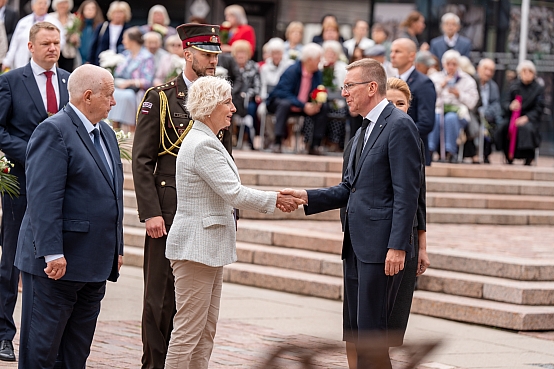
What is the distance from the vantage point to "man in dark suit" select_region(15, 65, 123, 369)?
5.01 m

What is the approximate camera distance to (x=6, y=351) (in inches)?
259

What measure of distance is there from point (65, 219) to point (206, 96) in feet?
3.20

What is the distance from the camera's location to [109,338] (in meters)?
7.43

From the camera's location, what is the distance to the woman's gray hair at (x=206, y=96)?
522 cm

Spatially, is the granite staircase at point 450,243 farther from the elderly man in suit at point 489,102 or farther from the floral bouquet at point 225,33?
the floral bouquet at point 225,33

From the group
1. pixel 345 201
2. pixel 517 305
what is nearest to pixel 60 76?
pixel 345 201

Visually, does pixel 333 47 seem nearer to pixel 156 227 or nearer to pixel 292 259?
pixel 292 259

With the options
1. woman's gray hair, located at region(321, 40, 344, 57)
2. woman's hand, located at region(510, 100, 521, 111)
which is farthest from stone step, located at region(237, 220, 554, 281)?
woman's hand, located at region(510, 100, 521, 111)

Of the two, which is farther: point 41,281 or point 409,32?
point 409,32

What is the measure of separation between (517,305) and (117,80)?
8.52 metres

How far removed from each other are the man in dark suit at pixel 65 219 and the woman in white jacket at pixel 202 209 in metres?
0.37

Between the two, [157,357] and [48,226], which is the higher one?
[48,226]

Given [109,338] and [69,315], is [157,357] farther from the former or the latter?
[109,338]

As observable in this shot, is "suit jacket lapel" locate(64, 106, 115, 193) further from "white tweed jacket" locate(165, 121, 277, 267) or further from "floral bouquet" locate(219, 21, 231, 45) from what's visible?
"floral bouquet" locate(219, 21, 231, 45)
